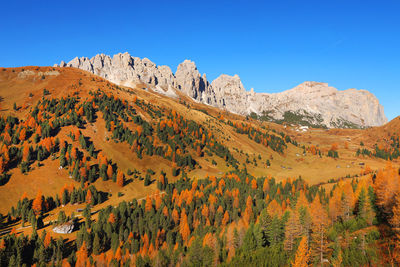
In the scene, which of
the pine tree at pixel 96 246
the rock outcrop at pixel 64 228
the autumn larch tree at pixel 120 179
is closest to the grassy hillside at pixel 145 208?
the pine tree at pixel 96 246

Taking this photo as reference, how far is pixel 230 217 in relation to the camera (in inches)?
5226

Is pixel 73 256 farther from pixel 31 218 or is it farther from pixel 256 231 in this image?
pixel 256 231

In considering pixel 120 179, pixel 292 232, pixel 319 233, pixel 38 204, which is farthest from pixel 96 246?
pixel 319 233

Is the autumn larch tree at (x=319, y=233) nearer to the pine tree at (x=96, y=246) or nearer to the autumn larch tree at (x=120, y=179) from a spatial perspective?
the pine tree at (x=96, y=246)

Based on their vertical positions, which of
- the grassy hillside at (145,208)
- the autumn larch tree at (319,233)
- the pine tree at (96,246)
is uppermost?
the autumn larch tree at (319,233)

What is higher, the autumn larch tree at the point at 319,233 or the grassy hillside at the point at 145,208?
the autumn larch tree at the point at 319,233

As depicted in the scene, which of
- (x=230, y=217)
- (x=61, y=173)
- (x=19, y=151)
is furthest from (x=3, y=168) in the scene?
(x=230, y=217)

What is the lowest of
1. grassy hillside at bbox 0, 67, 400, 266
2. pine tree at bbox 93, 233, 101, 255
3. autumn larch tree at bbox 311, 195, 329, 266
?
pine tree at bbox 93, 233, 101, 255

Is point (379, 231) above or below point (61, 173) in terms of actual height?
above

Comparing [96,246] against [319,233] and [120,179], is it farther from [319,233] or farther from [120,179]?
[319,233]

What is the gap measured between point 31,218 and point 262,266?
11261 cm

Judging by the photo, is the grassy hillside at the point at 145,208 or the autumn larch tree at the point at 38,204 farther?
the autumn larch tree at the point at 38,204

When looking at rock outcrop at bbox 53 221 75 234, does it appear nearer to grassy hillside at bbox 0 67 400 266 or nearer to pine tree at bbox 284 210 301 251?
grassy hillside at bbox 0 67 400 266

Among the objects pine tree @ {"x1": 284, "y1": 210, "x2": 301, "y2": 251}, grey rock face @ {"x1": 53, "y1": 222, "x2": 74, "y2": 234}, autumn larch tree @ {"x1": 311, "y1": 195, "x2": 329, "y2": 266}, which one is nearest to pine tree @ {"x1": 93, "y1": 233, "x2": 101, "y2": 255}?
grey rock face @ {"x1": 53, "y1": 222, "x2": 74, "y2": 234}
